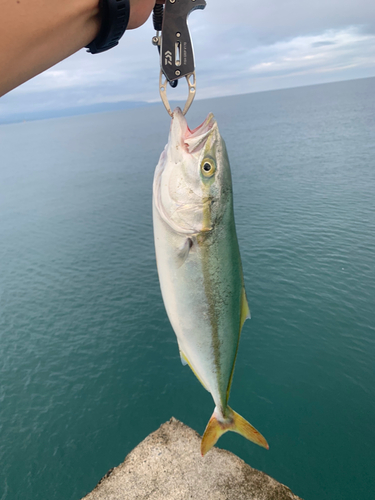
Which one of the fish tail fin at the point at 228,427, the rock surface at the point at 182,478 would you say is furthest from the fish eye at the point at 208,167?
the rock surface at the point at 182,478

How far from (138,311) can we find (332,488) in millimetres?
17734

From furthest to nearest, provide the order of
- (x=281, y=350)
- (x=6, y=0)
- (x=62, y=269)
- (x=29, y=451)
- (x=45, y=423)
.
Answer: (x=62, y=269)
(x=281, y=350)
(x=45, y=423)
(x=29, y=451)
(x=6, y=0)

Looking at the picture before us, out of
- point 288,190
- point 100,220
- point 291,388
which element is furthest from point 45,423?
point 288,190

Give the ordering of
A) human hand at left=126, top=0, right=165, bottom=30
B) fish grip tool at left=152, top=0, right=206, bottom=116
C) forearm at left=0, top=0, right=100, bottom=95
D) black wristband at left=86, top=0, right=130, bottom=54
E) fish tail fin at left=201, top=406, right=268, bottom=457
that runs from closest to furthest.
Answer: forearm at left=0, top=0, right=100, bottom=95 < black wristband at left=86, top=0, right=130, bottom=54 < human hand at left=126, top=0, right=165, bottom=30 < fish grip tool at left=152, top=0, right=206, bottom=116 < fish tail fin at left=201, top=406, right=268, bottom=457

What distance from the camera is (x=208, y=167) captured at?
3629 mm

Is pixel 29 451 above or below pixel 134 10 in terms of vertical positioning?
below

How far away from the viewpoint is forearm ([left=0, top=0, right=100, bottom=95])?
4.98 ft

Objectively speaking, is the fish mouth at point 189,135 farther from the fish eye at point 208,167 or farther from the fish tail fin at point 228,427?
the fish tail fin at point 228,427

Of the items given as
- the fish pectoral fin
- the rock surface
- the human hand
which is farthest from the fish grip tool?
A: the rock surface

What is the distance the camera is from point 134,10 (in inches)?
99.1

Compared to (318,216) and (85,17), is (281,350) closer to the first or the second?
(318,216)

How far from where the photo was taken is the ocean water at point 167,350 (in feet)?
59.7

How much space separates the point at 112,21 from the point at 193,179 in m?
1.74

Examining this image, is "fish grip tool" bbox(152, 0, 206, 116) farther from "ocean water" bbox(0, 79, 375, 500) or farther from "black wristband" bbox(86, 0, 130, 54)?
"ocean water" bbox(0, 79, 375, 500)
